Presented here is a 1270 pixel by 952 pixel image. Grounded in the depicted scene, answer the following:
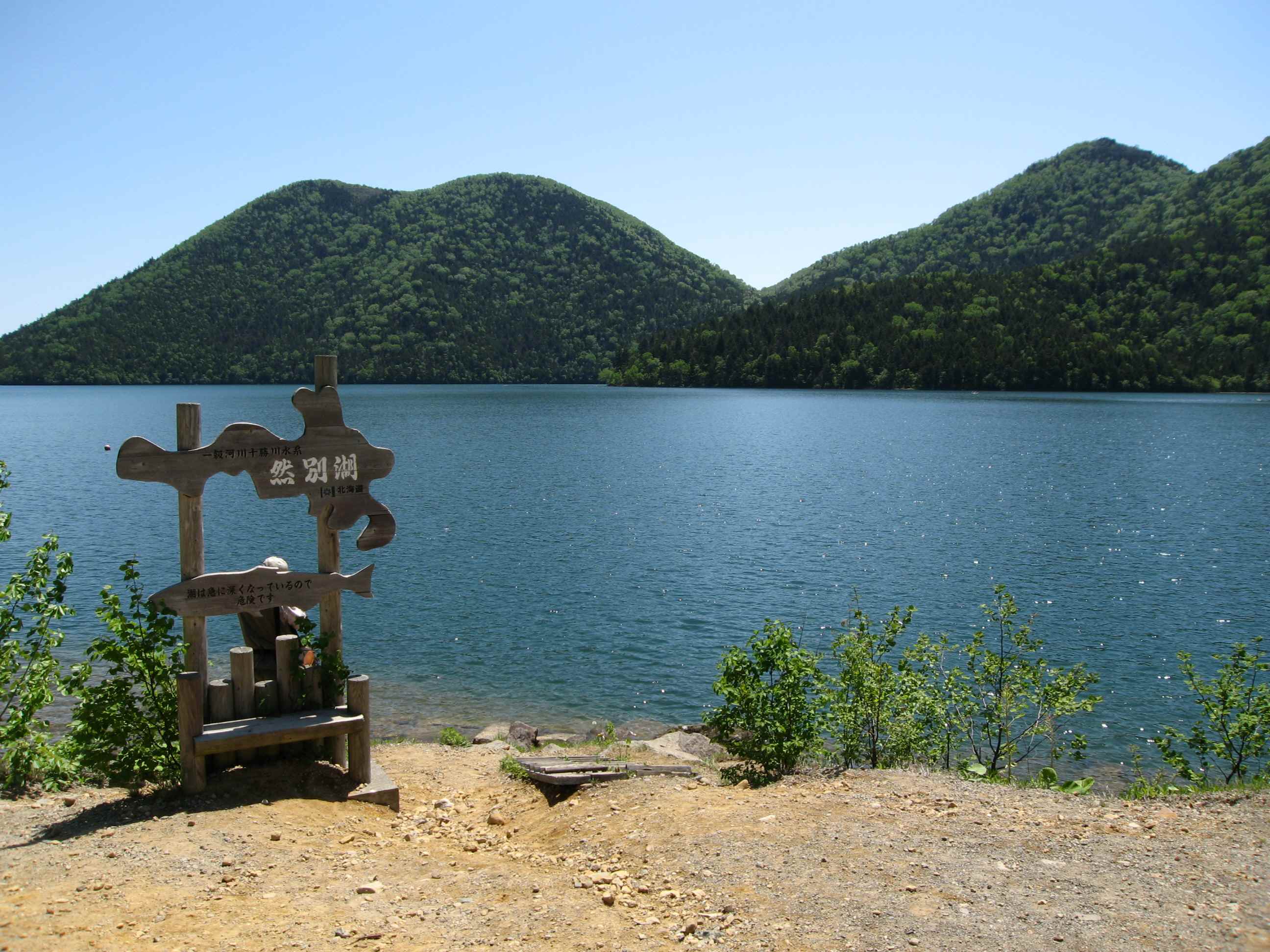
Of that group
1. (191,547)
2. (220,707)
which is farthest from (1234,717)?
(191,547)

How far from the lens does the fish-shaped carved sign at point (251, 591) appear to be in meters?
7.53

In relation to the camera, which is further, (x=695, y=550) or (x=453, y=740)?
(x=695, y=550)

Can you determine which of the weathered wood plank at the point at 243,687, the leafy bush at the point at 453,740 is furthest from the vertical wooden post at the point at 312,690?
the leafy bush at the point at 453,740

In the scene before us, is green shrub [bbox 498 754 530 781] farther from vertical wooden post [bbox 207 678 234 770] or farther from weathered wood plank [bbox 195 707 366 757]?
vertical wooden post [bbox 207 678 234 770]

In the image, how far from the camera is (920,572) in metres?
25.2

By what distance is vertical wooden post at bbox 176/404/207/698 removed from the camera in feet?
24.8

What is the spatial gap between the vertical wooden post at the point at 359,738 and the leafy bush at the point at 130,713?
142cm

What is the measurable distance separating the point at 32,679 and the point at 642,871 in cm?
575

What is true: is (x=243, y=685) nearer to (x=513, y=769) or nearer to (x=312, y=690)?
(x=312, y=690)

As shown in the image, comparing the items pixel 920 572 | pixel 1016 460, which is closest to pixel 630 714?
pixel 920 572

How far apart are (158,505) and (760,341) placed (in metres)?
131

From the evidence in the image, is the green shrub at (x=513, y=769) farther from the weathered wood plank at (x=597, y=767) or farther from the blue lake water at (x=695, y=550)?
the blue lake water at (x=695, y=550)

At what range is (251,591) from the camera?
7902 mm

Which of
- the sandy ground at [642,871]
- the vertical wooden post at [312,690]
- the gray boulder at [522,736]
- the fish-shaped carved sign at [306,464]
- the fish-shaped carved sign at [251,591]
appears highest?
the fish-shaped carved sign at [306,464]
